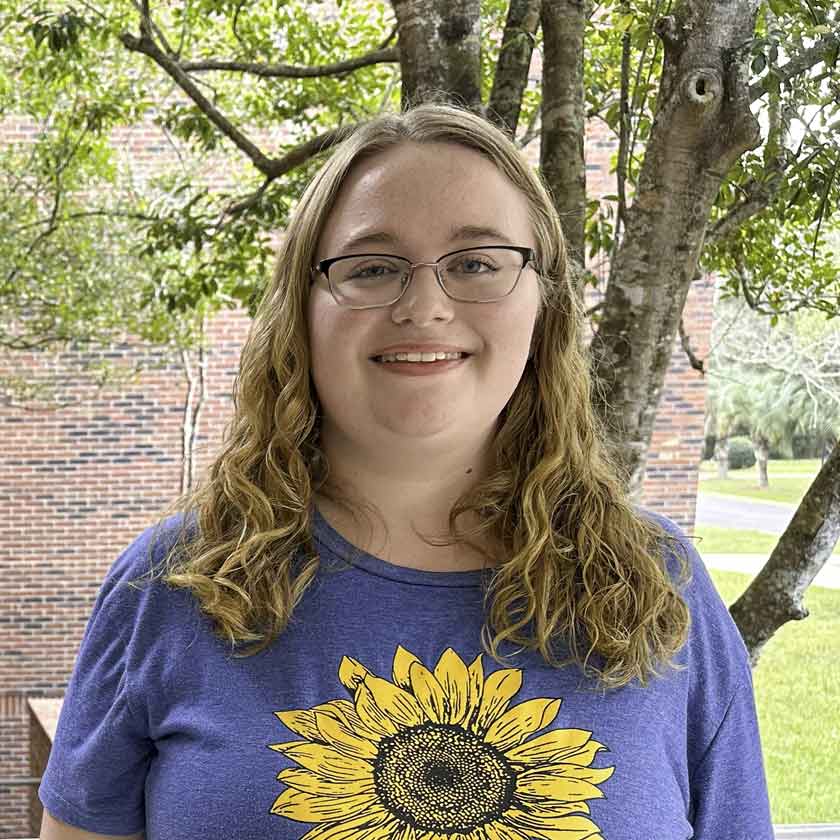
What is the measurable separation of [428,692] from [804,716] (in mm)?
→ 5189

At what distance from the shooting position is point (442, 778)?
3.84 ft

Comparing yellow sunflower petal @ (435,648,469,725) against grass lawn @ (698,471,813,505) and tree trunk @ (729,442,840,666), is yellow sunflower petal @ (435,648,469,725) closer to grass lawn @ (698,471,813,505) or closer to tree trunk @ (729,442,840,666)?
tree trunk @ (729,442,840,666)

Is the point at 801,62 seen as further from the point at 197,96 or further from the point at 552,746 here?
the point at 197,96

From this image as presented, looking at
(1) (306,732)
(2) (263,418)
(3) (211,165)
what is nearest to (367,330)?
(2) (263,418)

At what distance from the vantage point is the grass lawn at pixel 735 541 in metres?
6.28

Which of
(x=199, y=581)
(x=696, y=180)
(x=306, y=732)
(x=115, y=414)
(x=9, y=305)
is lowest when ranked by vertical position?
(x=115, y=414)

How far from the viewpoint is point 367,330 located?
1.20 meters

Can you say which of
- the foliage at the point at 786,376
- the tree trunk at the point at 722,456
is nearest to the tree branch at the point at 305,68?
the foliage at the point at 786,376

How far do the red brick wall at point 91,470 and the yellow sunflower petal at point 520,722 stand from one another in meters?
6.17

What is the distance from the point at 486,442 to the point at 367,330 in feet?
0.78

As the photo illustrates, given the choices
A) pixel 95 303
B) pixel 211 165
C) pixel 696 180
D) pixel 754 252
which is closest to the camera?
pixel 696 180

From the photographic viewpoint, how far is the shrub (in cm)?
644

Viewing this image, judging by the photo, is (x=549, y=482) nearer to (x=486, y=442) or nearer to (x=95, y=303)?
(x=486, y=442)

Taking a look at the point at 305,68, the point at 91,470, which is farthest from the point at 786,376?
the point at 91,470
